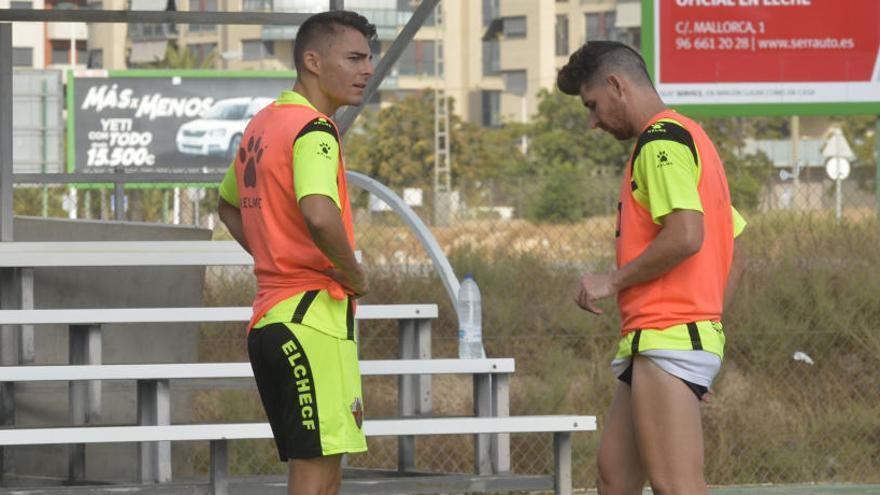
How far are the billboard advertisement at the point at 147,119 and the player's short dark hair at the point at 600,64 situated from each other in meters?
52.9

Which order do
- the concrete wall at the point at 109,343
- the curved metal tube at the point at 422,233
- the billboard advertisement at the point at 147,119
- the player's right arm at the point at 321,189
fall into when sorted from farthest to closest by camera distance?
the billboard advertisement at the point at 147,119, the concrete wall at the point at 109,343, the curved metal tube at the point at 422,233, the player's right arm at the point at 321,189

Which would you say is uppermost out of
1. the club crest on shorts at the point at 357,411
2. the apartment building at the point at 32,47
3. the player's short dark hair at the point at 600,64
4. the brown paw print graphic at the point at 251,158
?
the apartment building at the point at 32,47

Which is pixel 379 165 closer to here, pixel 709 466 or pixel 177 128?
pixel 177 128

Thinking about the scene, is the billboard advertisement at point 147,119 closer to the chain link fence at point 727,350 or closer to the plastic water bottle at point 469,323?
the chain link fence at point 727,350

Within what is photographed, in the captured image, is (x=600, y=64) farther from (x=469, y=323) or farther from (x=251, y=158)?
(x=469, y=323)

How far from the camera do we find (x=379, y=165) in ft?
208

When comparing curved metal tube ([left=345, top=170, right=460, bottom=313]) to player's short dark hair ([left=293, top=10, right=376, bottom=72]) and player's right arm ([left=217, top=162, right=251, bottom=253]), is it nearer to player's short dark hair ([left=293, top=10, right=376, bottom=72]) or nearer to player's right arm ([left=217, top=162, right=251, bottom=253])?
player's right arm ([left=217, top=162, right=251, bottom=253])

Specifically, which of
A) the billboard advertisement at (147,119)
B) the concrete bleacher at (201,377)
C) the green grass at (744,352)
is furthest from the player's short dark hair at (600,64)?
the billboard advertisement at (147,119)

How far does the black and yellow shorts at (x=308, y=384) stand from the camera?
5.02 metres

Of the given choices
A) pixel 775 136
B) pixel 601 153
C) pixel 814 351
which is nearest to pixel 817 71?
pixel 814 351

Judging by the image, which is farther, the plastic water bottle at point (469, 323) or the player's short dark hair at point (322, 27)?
the plastic water bottle at point (469, 323)

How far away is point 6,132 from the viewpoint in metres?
8.77

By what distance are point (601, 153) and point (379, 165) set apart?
8.00m

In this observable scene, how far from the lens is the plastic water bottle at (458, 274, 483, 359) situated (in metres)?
7.96
